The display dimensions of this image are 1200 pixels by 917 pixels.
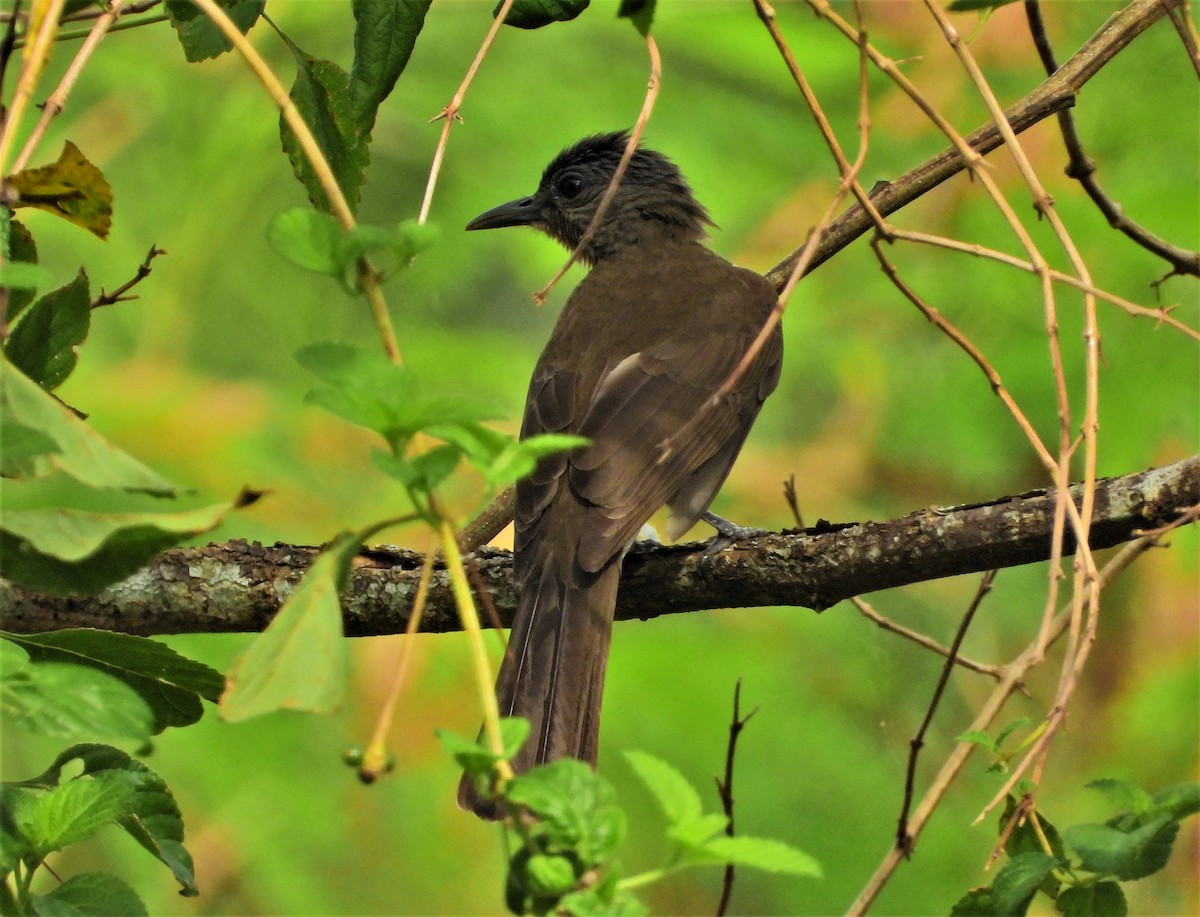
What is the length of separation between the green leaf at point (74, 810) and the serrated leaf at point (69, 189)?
1.08 m

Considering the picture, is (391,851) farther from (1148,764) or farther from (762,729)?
(1148,764)

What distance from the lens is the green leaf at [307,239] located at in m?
1.44

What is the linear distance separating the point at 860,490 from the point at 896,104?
1892mm

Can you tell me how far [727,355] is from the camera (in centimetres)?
460

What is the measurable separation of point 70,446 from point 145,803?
2.17 feet

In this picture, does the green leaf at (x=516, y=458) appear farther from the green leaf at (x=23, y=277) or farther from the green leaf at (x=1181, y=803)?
the green leaf at (x=1181, y=803)

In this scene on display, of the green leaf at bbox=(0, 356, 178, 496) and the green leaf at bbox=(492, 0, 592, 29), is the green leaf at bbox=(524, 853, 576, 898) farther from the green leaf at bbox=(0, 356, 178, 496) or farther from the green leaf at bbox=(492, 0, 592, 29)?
the green leaf at bbox=(492, 0, 592, 29)

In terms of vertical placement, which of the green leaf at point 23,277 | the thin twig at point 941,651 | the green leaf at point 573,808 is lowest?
the green leaf at point 573,808

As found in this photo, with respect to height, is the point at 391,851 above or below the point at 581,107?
below

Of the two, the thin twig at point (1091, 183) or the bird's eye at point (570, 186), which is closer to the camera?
the thin twig at point (1091, 183)

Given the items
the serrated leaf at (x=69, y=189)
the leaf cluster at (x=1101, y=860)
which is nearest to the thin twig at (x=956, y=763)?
the leaf cluster at (x=1101, y=860)

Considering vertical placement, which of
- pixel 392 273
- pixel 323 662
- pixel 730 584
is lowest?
pixel 323 662

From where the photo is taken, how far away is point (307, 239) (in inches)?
57.1

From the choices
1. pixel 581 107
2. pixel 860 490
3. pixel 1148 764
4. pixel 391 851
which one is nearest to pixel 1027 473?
pixel 860 490
